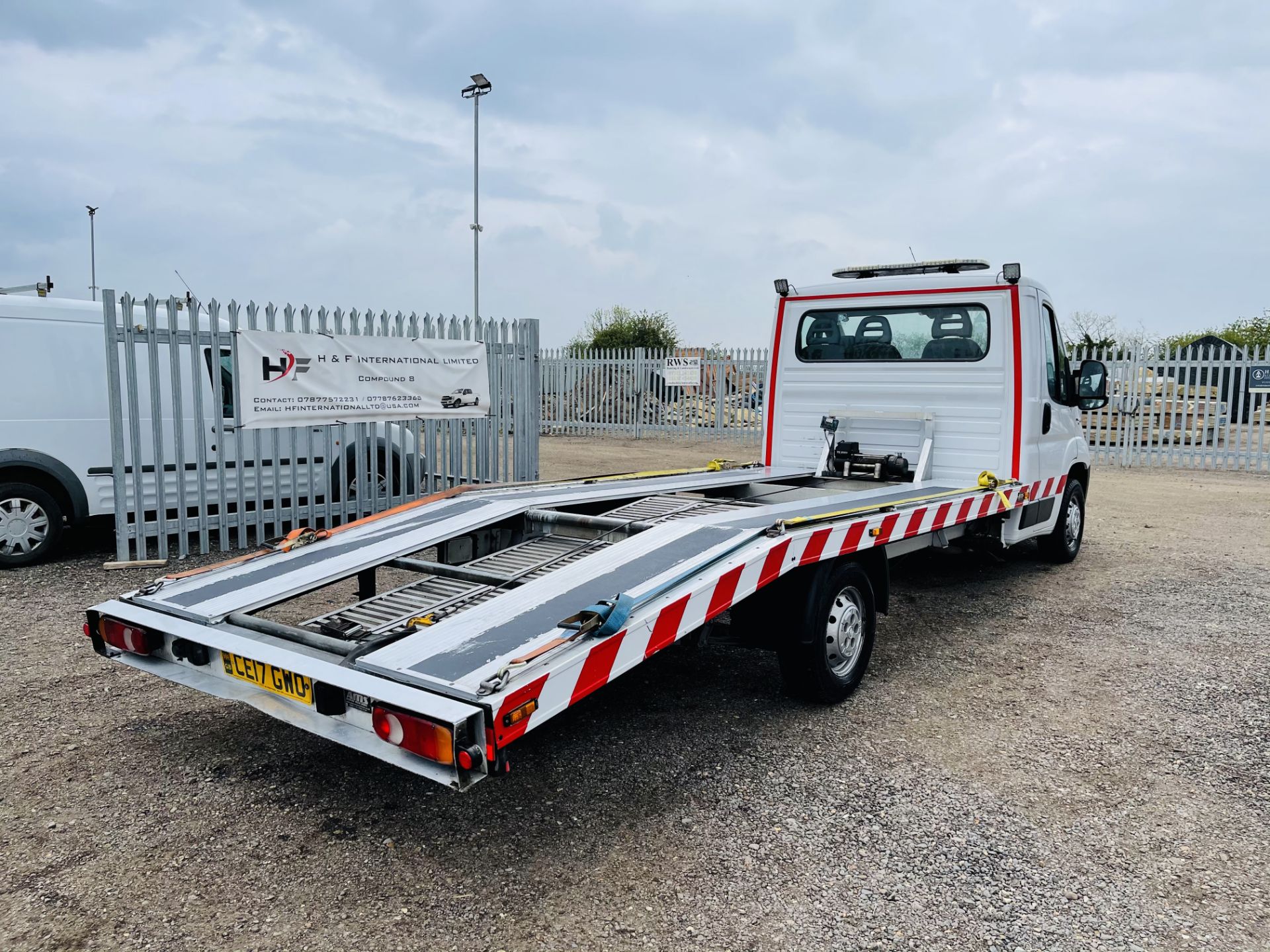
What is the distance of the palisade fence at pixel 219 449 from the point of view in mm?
7164

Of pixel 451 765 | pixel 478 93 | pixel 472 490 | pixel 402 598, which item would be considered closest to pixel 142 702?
pixel 402 598

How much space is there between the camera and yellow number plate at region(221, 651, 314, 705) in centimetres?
289

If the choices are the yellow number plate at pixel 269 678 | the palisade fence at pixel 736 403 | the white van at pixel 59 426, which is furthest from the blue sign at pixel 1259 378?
the yellow number plate at pixel 269 678

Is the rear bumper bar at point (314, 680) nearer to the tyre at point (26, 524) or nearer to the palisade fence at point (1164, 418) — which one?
the tyre at point (26, 524)

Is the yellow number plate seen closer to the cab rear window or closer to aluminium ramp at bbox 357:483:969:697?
aluminium ramp at bbox 357:483:969:697

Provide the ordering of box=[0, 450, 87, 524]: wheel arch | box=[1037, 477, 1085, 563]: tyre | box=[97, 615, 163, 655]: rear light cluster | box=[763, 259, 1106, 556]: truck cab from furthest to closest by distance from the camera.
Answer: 1. box=[1037, 477, 1085, 563]: tyre
2. box=[0, 450, 87, 524]: wheel arch
3. box=[763, 259, 1106, 556]: truck cab
4. box=[97, 615, 163, 655]: rear light cluster

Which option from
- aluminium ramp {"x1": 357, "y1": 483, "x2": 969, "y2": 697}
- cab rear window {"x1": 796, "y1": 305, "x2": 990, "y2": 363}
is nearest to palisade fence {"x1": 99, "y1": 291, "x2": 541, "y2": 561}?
cab rear window {"x1": 796, "y1": 305, "x2": 990, "y2": 363}

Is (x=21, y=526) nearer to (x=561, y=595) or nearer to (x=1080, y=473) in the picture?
(x=561, y=595)

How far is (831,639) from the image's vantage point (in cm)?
429

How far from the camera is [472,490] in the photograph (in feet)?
17.3

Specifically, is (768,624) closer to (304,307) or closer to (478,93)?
(304,307)

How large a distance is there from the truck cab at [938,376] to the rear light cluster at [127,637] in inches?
187

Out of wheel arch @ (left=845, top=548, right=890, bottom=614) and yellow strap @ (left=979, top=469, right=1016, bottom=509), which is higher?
yellow strap @ (left=979, top=469, right=1016, bottom=509)

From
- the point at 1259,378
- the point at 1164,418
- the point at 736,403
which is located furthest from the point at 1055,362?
the point at 736,403
